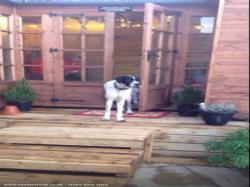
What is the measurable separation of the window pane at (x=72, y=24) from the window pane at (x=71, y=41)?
86mm

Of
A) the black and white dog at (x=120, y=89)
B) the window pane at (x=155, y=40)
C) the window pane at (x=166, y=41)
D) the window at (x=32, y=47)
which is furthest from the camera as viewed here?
the window at (x=32, y=47)

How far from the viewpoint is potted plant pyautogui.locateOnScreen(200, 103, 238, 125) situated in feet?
12.1

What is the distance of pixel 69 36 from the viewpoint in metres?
5.20

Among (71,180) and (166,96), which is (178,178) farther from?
(166,96)

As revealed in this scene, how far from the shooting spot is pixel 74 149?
3.26 m

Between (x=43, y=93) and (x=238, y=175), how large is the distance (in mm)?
3434

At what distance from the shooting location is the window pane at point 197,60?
16.9 ft

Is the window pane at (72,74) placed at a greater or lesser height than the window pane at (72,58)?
lesser

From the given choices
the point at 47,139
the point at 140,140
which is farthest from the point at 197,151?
the point at 47,139

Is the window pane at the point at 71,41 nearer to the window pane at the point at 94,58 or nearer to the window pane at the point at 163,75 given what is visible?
the window pane at the point at 94,58

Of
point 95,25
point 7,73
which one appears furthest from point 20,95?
point 95,25

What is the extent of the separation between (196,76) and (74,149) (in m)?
2.70

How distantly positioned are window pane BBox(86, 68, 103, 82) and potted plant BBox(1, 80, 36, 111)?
0.94 m

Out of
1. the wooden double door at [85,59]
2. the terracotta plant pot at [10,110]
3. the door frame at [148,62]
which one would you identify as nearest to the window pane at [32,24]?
the wooden double door at [85,59]
